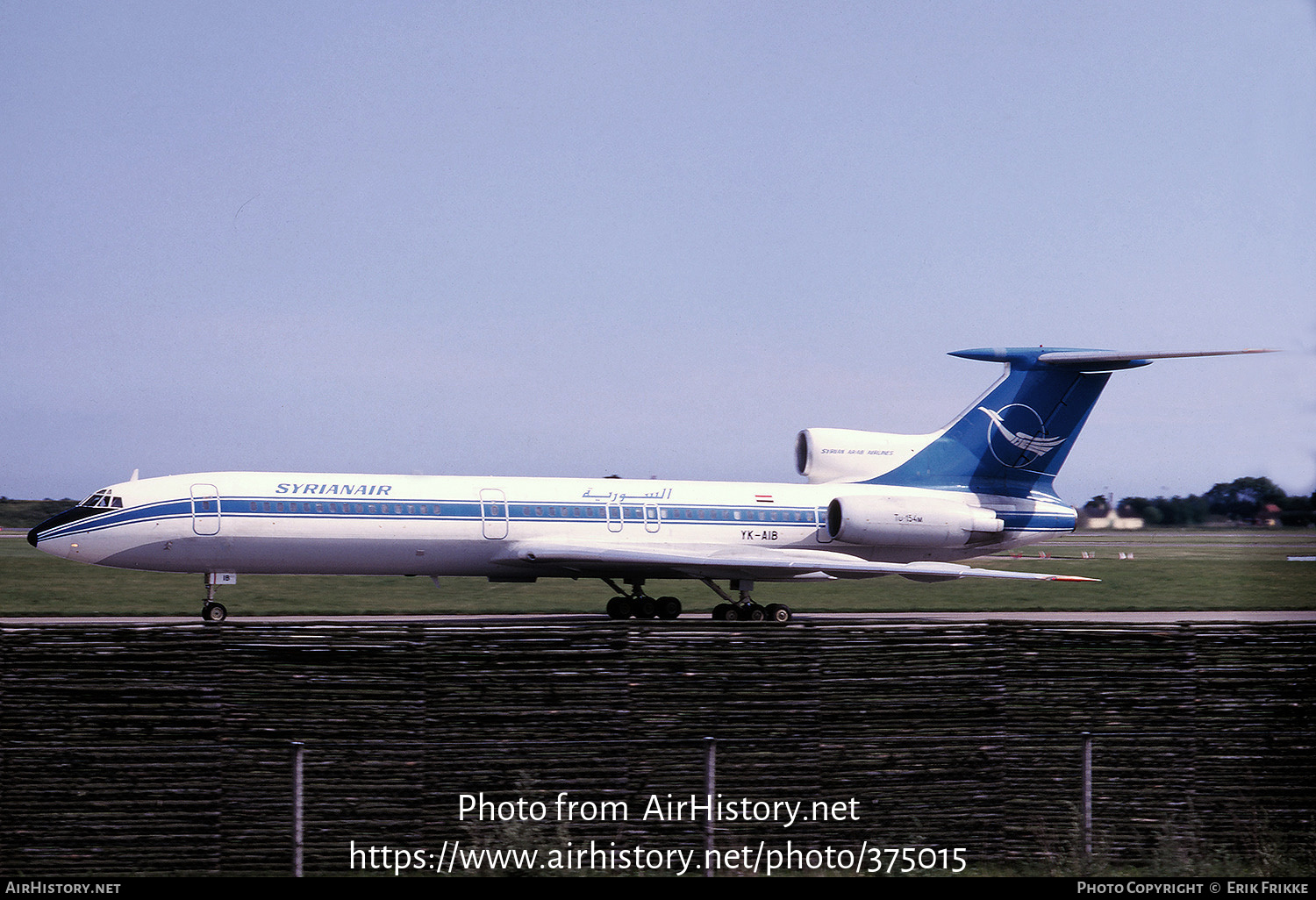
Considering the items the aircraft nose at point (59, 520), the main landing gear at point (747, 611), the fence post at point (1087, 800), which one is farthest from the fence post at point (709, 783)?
the aircraft nose at point (59, 520)

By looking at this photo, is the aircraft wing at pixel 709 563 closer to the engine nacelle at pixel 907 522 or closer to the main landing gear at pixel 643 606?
the main landing gear at pixel 643 606

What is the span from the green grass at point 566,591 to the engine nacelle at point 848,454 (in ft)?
10.5

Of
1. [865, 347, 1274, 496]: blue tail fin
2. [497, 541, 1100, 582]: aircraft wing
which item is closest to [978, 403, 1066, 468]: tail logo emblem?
[865, 347, 1274, 496]: blue tail fin

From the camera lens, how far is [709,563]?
1166 inches

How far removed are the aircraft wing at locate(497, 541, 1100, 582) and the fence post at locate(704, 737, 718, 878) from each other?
19253 mm

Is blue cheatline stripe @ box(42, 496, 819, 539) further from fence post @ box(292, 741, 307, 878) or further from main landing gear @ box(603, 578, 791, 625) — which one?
fence post @ box(292, 741, 307, 878)

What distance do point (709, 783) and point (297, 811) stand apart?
3.08m

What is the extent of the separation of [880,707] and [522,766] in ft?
9.54

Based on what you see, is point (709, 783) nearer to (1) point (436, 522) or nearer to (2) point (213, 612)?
(2) point (213, 612)

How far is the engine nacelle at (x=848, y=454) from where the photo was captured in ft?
109

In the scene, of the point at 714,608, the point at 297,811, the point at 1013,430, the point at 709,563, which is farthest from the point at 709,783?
the point at 1013,430

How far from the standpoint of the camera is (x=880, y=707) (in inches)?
376
